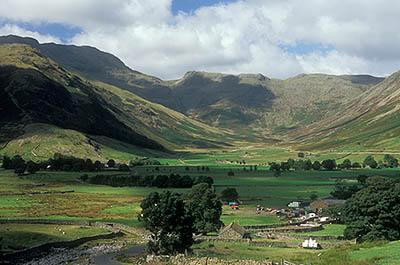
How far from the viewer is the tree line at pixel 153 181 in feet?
550

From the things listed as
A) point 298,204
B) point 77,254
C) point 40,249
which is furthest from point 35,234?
point 298,204

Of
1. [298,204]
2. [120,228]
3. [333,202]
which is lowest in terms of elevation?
[120,228]

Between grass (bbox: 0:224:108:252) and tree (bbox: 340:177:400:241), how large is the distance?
5052cm

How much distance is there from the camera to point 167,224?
205ft

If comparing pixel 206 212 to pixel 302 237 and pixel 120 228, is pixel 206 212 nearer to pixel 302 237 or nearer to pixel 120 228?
pixel 120 228

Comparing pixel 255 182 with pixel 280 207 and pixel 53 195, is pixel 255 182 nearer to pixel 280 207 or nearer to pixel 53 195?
pixel 280 207

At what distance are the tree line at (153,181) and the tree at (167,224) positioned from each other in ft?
305

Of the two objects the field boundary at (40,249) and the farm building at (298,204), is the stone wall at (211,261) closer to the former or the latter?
the field boundary at (40,249)

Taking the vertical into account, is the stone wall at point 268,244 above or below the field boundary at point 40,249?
above

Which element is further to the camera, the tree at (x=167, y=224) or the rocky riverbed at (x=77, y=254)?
the rocky riverbed at (x=77, y=254)

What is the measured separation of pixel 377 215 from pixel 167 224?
35.7 meters

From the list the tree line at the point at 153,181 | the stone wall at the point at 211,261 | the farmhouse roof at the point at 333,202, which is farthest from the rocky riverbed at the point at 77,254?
the tree line at the point at 153,181

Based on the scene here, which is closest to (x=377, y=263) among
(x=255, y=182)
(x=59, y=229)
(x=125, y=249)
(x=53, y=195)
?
(x=125, y=249)

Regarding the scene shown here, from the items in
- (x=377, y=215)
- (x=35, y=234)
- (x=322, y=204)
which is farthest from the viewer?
(x=322, y=204)
